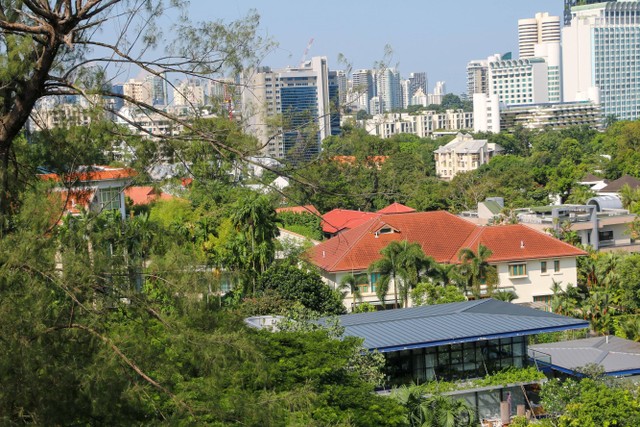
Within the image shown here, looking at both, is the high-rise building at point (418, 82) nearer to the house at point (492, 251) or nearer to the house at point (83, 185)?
the house at point (492, 251)

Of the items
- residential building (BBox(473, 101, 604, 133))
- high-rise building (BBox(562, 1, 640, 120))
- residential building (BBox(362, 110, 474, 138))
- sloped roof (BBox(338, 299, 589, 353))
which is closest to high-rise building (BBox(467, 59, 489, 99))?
high-rise building (BBox(562, 1, 640, 120))

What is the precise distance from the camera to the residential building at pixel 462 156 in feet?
214

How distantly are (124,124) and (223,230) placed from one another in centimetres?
1588

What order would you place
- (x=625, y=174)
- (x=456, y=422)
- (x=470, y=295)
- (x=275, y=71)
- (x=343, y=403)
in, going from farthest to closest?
1. (x=625, y=174)
2. (x=470, y=295)
3. (x=456, y=422)
4. (x=343, y=403)
5. (x=275, y=71)

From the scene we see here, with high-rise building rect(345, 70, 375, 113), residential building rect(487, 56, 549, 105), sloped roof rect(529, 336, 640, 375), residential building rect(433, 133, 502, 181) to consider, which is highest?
residential building rect(487, 56, 549, 105)

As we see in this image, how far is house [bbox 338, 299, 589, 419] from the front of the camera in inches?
591

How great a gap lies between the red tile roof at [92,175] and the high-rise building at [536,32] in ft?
426

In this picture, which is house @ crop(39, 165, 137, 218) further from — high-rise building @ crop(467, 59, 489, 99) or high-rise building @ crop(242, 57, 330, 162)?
high-rise building @ crop(467, 59, 489, 99)

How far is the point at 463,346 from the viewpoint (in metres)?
15.5

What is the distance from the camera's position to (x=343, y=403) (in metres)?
11.0

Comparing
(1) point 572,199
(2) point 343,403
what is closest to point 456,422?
(2) point 343,403

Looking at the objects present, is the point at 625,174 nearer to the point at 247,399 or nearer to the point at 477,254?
the point at 477,254

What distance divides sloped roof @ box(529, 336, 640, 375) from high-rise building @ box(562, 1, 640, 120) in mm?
96687

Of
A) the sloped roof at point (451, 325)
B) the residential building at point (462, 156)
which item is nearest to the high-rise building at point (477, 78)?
the residential building at point (462, 156)
